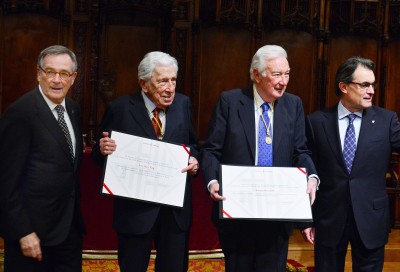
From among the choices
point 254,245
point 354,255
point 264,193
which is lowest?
point 354,255

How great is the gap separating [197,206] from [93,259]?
871 mm

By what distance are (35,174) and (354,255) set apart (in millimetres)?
1791

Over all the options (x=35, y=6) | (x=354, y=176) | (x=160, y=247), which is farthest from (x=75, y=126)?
(x=35, y=6)

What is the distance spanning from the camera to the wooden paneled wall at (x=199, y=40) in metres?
7.00

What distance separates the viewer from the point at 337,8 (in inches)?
291

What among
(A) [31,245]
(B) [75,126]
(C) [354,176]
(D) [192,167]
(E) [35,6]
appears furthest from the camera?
(E) [35,6]

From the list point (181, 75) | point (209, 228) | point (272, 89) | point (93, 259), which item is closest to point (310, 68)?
point (181, 75)

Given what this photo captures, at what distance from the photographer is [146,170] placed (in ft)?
10.0

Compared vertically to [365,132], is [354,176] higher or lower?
lower

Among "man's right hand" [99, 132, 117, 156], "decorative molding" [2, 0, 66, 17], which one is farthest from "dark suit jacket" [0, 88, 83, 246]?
"decorative molding" [2, 0, 66, 17]

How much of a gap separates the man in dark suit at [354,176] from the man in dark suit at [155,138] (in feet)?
2.39

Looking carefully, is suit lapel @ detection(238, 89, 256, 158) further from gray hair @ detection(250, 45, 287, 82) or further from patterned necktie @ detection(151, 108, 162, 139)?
patterned necktie @ detection(151, 108, 162, 139)

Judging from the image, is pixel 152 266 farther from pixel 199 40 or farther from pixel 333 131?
pixel 199 40

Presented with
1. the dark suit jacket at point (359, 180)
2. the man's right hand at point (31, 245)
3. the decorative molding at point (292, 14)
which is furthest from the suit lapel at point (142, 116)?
the decorative molding at point (292, 14)
